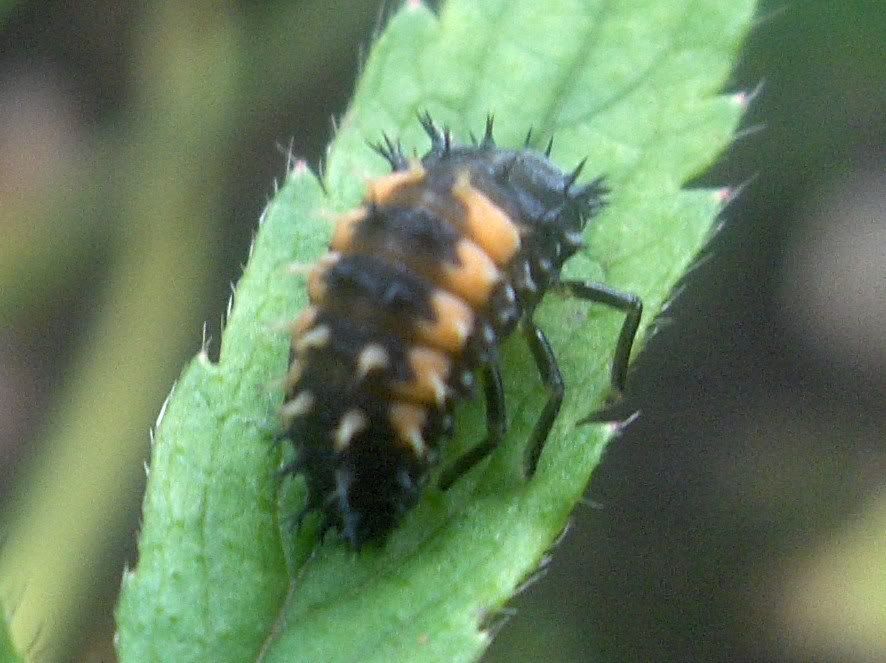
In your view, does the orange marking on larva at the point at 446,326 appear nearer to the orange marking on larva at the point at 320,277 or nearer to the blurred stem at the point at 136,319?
the orange marking on larva at the point at 320,277

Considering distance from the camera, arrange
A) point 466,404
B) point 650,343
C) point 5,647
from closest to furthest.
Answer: point 5,647 < point 466,404 < point 650,343

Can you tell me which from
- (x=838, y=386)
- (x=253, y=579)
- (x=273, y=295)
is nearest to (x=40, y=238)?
(x=273, y=295)

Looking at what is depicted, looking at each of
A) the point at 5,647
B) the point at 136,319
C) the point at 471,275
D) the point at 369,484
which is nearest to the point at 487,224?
the point at 471,275

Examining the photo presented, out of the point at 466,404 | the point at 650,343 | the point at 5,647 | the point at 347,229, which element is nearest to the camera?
the point at 5,647

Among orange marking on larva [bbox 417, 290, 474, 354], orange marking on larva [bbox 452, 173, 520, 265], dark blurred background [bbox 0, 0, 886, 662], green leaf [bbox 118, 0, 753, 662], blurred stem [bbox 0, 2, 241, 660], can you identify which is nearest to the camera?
green leaf [bbox 118, 0, 753, 662]

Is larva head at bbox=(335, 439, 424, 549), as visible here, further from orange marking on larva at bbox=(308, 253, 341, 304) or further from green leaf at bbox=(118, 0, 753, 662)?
orange marking on larva at bbox=(308, 253, 341, 304)

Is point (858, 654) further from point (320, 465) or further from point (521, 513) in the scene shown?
point (320, 465)

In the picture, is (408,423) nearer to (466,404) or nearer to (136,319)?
(466,404)

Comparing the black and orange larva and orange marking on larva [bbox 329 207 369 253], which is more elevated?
orange marking on larva [bbox 329 207 369 253]

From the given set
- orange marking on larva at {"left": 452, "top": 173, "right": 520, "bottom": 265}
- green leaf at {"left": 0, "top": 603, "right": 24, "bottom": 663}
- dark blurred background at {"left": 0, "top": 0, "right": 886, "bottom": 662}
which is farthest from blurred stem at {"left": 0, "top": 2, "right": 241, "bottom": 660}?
orange marking on larva at {"left": 452, "top": 173, "right": 520, "bottom": 265}
